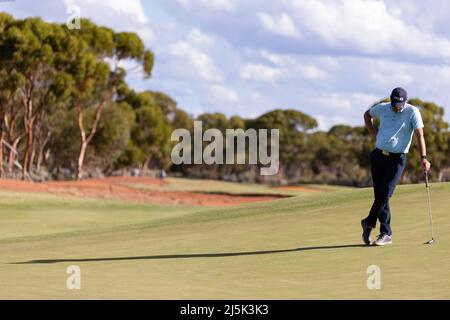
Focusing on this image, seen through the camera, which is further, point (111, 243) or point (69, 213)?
point (69, 213)

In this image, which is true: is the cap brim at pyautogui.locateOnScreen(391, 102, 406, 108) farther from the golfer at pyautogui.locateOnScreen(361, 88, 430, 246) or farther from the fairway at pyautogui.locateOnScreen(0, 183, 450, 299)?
the fairway at pyautogui.locateOnScreen(0, 183, 450, 299)

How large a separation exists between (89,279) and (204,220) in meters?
11.0

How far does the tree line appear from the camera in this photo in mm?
68819

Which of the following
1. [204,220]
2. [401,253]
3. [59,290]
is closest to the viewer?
[59,290]

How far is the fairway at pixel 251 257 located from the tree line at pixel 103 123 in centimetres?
4871

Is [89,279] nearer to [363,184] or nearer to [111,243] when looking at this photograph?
[111,243]

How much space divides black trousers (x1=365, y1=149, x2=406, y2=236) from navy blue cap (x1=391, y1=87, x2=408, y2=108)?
28.6 inches

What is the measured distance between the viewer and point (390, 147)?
13.0m

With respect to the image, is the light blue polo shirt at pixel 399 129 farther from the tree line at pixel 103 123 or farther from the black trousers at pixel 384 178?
the tree line at pixel 103 123

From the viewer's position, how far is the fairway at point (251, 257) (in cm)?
966

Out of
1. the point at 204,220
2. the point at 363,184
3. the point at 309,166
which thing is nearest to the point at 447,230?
the point at 204,220

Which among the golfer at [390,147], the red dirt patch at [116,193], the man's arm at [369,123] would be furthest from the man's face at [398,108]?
the red dirt patch at [116,193]

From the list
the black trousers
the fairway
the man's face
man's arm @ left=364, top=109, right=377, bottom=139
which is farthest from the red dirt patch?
the man's face
